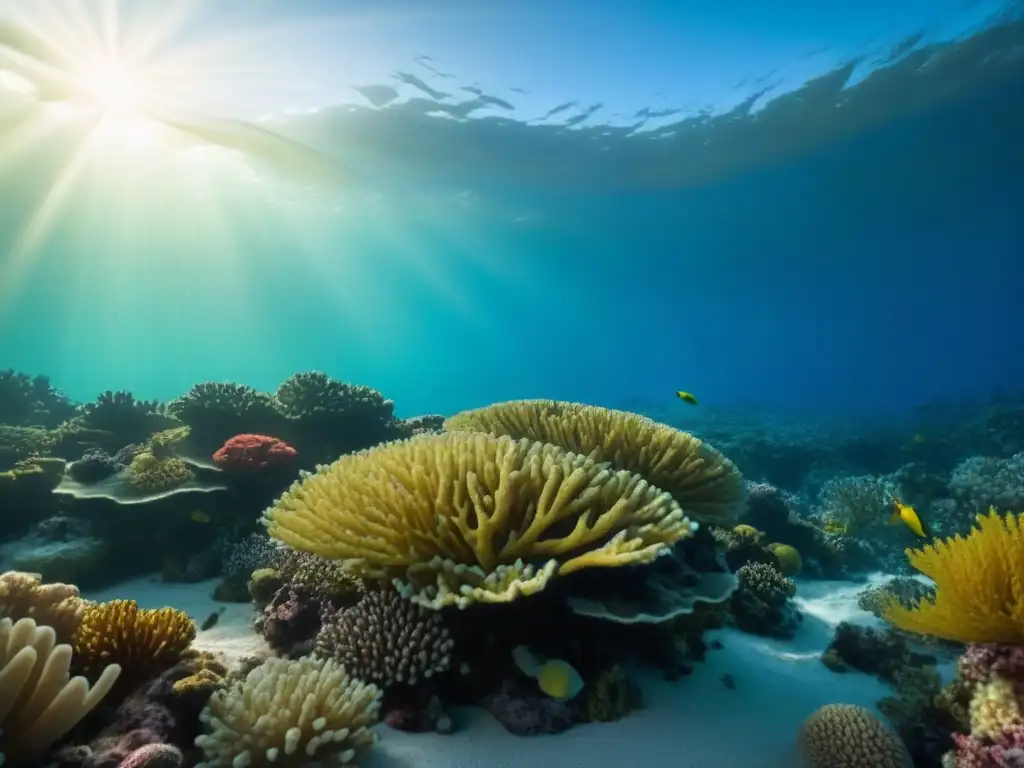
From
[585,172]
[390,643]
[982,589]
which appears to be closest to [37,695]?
[390,643]

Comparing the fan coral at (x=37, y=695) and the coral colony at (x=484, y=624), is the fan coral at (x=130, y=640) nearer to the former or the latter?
the coral colony at (x=484, y=624)

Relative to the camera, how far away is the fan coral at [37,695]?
250cm

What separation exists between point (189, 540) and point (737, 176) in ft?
117

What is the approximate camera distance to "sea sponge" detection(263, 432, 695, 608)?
10.9 ft

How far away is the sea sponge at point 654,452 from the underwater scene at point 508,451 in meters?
0.04

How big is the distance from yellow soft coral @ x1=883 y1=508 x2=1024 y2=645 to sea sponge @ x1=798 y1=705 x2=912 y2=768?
75 cm

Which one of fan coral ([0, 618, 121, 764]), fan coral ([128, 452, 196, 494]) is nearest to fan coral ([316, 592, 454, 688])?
fan coral ([0, 618, 121, 764])

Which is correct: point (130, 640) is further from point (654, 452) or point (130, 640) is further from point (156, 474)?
point (156, 474)

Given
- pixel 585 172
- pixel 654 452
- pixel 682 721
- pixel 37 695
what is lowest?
pixel 682 721

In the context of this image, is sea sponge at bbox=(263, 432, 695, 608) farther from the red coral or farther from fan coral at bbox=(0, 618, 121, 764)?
the red coral

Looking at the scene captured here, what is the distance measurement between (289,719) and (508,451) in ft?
6.51

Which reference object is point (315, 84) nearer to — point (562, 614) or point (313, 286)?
point (562, 614)

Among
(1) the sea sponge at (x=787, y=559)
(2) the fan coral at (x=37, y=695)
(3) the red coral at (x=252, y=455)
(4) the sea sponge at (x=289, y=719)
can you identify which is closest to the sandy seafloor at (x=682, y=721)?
(4) the sea sponge at (x=289, y=719)

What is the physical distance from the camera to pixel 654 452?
501 centimetres
